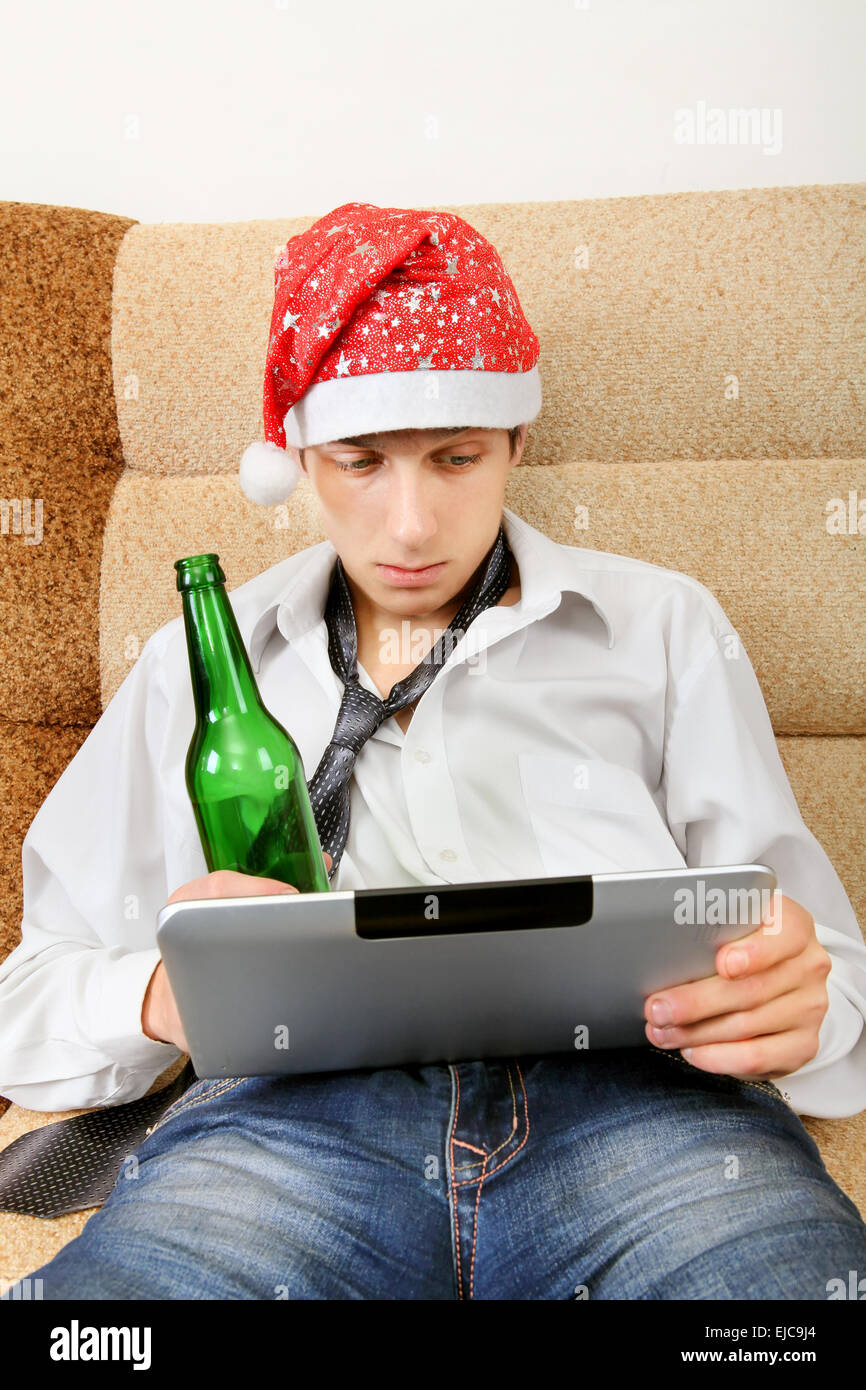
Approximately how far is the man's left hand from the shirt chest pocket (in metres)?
0.23

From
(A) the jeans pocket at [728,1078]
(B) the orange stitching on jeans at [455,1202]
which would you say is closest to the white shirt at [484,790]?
(A) the jeans pocket at [728,1078]

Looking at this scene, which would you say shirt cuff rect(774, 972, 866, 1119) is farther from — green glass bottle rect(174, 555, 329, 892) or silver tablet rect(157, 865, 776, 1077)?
green glass bottle rect(174, 555, 329, 892)

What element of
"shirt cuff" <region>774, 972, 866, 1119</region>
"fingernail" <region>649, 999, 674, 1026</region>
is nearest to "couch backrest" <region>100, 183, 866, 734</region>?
"shirt cuff" <region>774, 972, 866, 1119</region>

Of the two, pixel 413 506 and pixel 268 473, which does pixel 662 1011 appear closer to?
pixel 413 506

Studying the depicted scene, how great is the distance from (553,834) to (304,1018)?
1.20 ft

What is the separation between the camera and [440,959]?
59 cm

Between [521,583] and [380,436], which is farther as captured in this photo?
[521,583]

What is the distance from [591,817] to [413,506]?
322mm

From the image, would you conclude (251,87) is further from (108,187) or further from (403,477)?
(403,477)

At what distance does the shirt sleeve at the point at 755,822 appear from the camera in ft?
2.89

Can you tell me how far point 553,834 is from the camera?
0.95 m

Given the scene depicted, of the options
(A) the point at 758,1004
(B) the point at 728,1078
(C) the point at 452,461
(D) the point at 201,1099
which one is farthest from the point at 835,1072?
(C) the point at 452,461

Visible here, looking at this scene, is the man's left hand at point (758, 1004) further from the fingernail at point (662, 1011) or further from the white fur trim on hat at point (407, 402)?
the white fur trim on hat at point (407, 402)
